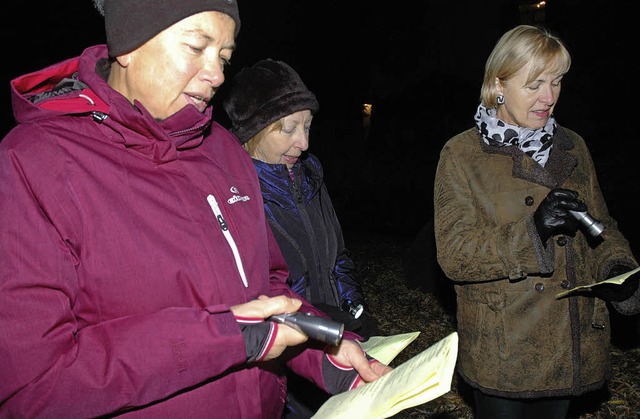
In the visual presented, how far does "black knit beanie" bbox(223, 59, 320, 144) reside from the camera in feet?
10.6

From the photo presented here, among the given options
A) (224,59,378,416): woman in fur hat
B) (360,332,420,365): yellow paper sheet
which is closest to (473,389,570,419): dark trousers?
(224,59,378,416): woman in fur hat

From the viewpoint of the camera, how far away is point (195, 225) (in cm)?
162

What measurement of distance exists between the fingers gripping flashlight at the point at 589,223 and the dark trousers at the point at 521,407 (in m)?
1.07

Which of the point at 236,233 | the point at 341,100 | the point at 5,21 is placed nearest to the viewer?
the point at 236,233

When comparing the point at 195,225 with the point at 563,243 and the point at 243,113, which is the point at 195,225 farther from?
the point at 563,243

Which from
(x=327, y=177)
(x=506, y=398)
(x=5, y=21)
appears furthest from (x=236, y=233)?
(x=327, y=177)

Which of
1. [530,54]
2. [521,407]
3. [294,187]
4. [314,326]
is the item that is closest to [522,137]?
[530,54]

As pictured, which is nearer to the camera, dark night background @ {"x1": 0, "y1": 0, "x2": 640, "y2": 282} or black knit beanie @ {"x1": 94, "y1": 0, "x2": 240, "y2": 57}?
black knit beanie @ {"x1": 94, "y1": 0, "x2": 240, "y2": 57}

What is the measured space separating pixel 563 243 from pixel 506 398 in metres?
0.94

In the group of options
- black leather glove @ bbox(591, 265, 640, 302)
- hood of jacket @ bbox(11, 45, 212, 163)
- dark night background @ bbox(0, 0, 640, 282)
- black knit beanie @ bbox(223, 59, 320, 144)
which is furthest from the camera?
dark night background @ bbox(0, 0, 640, 282)

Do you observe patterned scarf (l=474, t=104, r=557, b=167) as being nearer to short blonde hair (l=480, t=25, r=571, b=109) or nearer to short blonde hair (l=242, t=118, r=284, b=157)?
short blonde hair (l=480, t=25, r=571, b=109)

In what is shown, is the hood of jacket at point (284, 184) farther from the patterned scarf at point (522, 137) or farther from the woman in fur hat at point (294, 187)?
the patterned scarf at point (522, 137)

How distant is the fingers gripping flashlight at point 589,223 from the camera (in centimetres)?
249

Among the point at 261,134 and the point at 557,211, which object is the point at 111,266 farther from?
the point at 557,211
